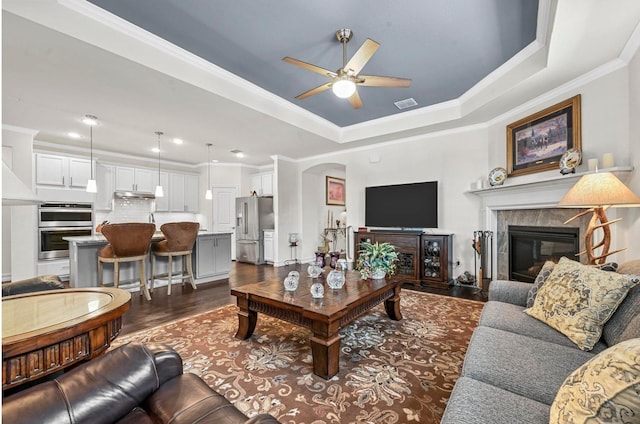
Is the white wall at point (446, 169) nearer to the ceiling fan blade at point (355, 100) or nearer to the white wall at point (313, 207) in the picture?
the white wall at point (313, 207)

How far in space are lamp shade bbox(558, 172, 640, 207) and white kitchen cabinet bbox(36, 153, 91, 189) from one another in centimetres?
708

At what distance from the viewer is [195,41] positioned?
293 cm

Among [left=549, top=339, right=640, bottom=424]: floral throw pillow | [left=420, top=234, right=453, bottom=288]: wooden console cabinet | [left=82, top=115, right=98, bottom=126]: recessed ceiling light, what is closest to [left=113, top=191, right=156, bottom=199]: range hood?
[left=82, top=115, right=98, bottom=126]: recessed ceiling light

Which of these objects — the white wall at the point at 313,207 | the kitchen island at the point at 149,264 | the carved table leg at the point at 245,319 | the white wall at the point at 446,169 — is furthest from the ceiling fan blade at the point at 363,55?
the white wall at the point at 313,207

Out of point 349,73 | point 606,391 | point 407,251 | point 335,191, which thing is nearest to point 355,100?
point 349,73

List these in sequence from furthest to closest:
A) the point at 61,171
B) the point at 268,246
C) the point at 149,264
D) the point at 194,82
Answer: the point at 268,246
the point at 61,171
the point at 149,264
the point at 194,82

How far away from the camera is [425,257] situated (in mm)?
4793

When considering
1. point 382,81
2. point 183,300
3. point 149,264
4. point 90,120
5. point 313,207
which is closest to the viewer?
point 382,81

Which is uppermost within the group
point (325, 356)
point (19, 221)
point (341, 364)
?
point (19, 221)

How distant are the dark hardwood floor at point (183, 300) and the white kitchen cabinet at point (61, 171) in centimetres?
281

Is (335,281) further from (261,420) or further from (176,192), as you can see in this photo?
(176,192)

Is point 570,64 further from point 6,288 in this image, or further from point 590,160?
point 6,288

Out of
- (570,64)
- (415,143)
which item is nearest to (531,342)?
(570,64)

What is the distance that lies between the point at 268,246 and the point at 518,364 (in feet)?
19.0
